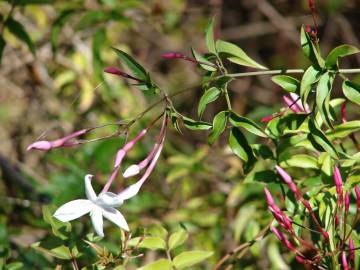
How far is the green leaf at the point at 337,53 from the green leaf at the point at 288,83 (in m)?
0.06

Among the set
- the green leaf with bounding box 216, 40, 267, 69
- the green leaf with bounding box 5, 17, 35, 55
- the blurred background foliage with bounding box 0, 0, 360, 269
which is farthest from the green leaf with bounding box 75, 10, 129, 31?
the green leaf with bounding box 216, 40, 267, 69

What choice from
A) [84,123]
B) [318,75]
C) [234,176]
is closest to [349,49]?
[318,75]

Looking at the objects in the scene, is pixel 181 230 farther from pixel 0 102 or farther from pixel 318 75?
pixel 0 102

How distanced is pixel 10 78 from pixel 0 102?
76cm

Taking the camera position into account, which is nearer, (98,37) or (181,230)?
(181,230)

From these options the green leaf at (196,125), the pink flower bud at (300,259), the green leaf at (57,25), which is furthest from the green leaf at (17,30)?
the pink flower bud at (300,259)

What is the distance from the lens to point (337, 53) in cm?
100

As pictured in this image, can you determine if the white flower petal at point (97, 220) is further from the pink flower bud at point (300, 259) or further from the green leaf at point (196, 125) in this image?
the pink flower bud at point (300, 259)

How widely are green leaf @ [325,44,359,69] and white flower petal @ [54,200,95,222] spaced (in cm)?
46

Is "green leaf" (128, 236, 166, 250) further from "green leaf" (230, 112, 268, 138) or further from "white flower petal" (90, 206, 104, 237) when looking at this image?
"green leaf" (230, 112, 268, 138)

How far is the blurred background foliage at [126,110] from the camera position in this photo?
176 cm

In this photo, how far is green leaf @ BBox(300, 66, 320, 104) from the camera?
0.99 metres

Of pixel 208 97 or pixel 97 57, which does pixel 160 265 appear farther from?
pixel 97 57

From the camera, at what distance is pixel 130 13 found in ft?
8.27
